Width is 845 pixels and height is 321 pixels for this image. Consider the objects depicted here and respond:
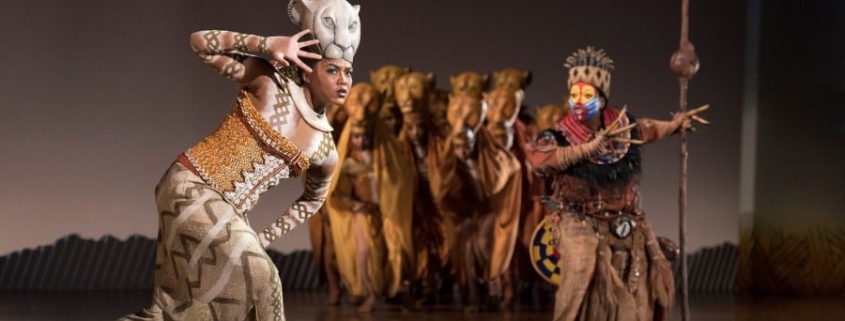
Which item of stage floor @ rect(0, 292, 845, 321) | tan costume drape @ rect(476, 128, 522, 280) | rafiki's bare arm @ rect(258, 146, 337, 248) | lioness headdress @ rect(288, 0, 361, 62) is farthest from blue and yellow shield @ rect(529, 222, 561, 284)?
lioness headdress @ rect(288, 0, 361, 62)

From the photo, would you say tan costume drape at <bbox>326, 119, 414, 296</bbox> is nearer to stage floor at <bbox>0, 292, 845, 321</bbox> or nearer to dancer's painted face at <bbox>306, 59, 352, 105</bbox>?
stage floor at <bbox>0, 292, 845, 321</bbox>

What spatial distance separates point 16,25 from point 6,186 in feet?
3.58

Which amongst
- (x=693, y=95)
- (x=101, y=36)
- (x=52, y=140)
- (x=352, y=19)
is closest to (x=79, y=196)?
(x=52, y=140)

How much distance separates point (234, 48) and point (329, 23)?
1.04 ft

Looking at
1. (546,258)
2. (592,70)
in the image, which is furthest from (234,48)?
(546,258)

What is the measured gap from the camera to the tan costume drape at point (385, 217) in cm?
895

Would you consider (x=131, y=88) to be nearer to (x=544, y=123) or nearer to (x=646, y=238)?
(x=544, y=123)

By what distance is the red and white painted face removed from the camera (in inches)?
265

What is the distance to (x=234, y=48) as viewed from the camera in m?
4.35

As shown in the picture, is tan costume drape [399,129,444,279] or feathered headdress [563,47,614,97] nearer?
feathered headdress [563,47,614,97]

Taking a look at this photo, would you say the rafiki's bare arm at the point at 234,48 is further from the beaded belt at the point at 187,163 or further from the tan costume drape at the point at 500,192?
the tan costume drape at the point at 500,192

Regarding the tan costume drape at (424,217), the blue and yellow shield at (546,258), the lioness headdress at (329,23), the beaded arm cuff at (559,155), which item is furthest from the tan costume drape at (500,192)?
the lioness headdress at (329,23)

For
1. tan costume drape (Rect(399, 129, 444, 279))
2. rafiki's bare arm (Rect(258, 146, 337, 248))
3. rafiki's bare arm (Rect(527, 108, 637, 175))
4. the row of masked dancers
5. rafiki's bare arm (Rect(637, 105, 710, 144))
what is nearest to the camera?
rafiki's bare arm (Rect(258, 146, 337, 248))

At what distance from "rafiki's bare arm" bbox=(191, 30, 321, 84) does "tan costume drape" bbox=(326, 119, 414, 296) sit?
455 centimetres
